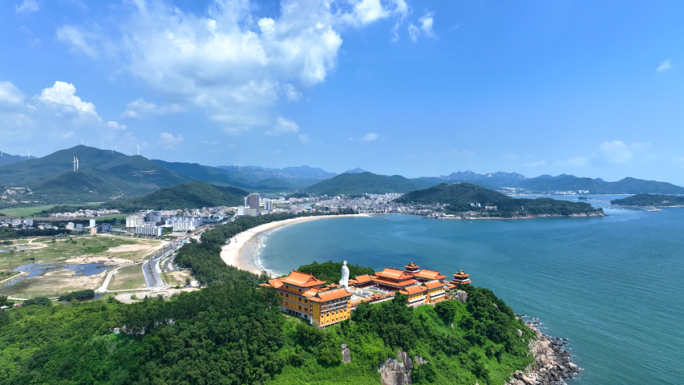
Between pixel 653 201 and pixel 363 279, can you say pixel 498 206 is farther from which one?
pixel 363 279

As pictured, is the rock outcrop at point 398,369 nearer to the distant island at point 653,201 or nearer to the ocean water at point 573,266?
the ocean water at point 573,266

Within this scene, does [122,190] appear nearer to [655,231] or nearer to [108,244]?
[108,244]

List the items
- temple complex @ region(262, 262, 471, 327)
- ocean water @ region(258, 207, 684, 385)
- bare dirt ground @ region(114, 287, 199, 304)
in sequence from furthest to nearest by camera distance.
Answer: bare dirt ground @ region(114, 287, 199, 304)
ocean water @ region(258, 207, 684, 385)
temple complex @ region(262, 262, 471, 327)

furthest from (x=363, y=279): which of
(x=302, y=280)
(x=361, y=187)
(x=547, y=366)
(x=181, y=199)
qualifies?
(x=361, y=187)

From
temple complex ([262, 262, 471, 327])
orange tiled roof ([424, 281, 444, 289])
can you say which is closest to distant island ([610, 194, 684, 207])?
temple complex ([262, 262, 471, 327])

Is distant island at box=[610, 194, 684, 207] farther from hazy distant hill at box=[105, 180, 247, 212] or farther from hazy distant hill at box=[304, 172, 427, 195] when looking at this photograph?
hazy distant hill at box=[105, 180, 247, 212]

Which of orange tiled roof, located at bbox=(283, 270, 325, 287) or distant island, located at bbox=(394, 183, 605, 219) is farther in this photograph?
distant island, located at bbox=(394, 183, 605, 219)
